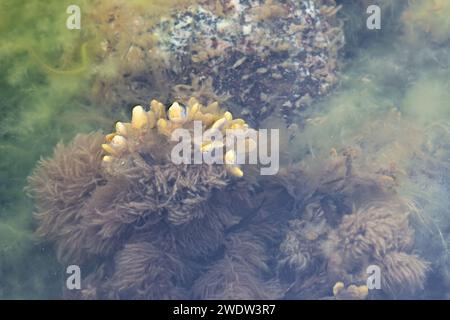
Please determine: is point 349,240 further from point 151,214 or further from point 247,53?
point 247,53

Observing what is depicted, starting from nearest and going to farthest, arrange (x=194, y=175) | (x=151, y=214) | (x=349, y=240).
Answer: (x=194, y=175) → (x=151, y=214) → (x=349, y=240)

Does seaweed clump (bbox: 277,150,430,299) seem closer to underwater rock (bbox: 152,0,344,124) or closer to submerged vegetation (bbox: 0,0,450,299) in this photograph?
submerged vegetation (bbox: 0,0,450,299)

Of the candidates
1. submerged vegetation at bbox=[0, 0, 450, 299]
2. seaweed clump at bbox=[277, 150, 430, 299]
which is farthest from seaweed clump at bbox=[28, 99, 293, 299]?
seaweed clump at bbox=[277, 150, 430, 299]

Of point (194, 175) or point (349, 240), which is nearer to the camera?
point (194, 175)

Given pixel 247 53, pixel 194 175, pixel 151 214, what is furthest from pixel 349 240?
pixel 247 53

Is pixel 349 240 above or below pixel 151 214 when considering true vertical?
below

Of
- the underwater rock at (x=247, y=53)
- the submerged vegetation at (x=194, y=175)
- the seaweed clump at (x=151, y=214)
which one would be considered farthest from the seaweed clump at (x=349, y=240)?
the underwater rock at (x=247, y=53)
